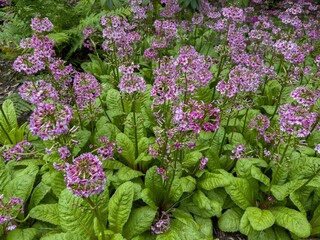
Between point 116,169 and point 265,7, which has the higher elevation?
point 265,7

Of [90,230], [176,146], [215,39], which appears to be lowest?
[90,230]

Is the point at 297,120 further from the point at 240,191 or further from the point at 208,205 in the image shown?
the point at 208,205

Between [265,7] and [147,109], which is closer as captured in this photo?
[147,109]

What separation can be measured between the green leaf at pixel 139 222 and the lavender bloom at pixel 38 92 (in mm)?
1400

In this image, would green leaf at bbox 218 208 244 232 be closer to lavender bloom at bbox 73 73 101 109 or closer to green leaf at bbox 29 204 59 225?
green leaf at bbox 29 204 59 225

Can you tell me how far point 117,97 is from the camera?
4.59 meters

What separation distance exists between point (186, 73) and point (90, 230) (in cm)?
178

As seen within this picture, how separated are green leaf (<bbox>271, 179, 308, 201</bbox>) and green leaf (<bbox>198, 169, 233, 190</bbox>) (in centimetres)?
49

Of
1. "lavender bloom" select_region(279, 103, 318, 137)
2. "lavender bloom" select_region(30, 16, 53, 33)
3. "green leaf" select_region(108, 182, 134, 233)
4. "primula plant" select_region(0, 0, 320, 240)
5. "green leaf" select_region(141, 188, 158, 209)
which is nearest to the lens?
"lavender bloom" select_region(279, 103, 318, 137)

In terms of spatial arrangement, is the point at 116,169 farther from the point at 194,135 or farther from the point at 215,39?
the point at 215,39

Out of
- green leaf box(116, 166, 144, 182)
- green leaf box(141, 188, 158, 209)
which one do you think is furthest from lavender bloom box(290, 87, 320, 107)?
green leaf box(116, 166, 144, 182)

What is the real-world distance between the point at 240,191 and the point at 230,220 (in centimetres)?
33

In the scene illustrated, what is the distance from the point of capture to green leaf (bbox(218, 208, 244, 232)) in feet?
11.7

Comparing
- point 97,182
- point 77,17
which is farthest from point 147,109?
point 77,17
